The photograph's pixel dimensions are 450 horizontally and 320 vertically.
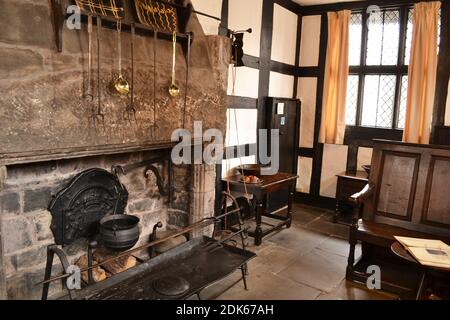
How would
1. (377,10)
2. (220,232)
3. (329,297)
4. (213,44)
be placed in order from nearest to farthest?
(329,297), (213,44), (220,232), (377,10)

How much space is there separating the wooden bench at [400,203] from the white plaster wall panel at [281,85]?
5.95 feet

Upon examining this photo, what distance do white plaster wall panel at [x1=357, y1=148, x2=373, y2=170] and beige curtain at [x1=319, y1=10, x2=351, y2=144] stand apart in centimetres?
30

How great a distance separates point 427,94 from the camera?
4.19 metres

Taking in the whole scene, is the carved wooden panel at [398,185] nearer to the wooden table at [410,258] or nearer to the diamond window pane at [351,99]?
the wooden table at [410,258]

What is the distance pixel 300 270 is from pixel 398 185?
1150 millimetres

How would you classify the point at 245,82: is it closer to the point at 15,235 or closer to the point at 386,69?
the point at 386,69

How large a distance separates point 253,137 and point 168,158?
1.56 meters

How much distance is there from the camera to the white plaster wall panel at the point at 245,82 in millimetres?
3857

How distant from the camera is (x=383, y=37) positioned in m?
4.59

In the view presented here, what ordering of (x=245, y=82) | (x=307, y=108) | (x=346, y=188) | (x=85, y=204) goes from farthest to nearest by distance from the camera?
(x=307, y=108), (x=346, y=188), (x=245, y=82), (x=85, y=204)
